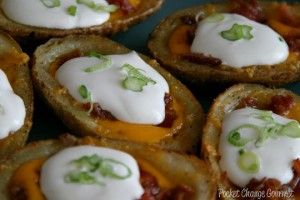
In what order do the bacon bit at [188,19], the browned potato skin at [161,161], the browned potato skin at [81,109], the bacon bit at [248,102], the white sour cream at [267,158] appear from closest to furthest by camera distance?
the browned potato skin at [161,161] → the white sour cream at [267,158] → the browned potato skin at [81,109] → the bacon bit at [248,102] → the bacon bit at [188,19]

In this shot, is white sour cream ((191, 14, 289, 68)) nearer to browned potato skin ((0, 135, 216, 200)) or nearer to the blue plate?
the blue plate

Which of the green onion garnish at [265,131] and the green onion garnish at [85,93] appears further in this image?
the green onion garnish at [85,93]

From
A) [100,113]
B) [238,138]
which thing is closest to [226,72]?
[238,138]

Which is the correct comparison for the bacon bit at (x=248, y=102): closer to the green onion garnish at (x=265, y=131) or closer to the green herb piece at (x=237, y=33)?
the green onion garnish at (x=265, y=131)

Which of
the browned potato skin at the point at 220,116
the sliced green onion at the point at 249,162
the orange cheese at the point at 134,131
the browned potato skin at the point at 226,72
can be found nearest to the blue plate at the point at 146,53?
the browned potato skin at the point at 226,72

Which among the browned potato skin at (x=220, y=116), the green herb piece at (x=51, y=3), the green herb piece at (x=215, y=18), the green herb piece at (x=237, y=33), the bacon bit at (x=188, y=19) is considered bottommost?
the browned potato skin at (x=220, y=116)

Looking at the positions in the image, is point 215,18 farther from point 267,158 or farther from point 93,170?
point 93,170

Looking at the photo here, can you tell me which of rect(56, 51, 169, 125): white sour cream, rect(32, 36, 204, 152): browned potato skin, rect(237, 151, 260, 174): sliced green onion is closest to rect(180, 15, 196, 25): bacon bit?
rect(32, 36, 204, 152): browned potato skin
